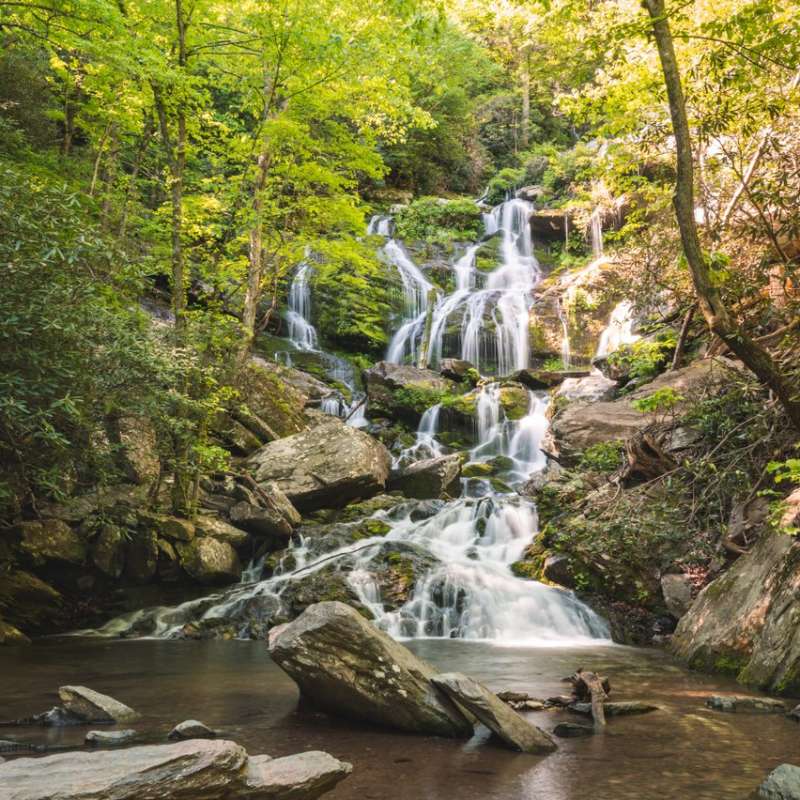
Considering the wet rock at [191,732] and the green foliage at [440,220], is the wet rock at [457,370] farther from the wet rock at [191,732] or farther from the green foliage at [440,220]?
the wet rock at [191,732]

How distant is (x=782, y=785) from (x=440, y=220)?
29.4m

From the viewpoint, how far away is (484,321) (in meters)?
24.4

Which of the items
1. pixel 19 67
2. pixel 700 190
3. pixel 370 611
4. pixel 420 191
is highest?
pixel 420 191

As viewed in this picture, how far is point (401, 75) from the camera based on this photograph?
13766mm

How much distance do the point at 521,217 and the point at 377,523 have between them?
2159 centimetres

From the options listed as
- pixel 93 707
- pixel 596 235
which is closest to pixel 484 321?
pixel 596 235

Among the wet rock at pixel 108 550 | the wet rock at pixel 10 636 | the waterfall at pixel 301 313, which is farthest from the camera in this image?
the waterfall at pixel 301 313

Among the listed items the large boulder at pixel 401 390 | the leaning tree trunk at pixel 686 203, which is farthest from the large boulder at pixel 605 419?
the large boulder at pixel 401 390

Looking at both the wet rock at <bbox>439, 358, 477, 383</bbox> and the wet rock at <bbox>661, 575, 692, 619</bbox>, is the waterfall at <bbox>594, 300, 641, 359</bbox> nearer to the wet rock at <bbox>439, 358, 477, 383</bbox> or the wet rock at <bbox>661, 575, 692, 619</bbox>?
the wet rock at <bbox>439, 358, 477, 383</bbox>

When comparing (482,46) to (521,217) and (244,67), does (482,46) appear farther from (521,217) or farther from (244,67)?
(244,67)

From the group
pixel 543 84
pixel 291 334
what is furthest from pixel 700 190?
pixel 543 84

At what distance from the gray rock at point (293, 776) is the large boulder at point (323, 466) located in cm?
1033

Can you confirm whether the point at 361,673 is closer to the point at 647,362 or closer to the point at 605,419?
the point at 605,419

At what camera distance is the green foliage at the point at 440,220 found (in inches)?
1186
